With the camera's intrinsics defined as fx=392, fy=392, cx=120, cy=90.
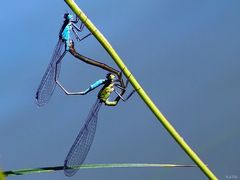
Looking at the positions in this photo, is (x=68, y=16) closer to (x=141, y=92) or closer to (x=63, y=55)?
(x=63, y=55)

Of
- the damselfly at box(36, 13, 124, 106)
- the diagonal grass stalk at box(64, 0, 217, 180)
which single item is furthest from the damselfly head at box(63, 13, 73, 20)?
the diagonal grass stalk at box(64, 0, 217, 180)

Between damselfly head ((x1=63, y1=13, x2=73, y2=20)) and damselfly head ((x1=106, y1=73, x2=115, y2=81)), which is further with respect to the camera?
damselfly head ((x1=63, y1=13, x2=73, y2=20))

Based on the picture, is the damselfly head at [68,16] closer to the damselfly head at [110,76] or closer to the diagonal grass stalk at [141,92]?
the damselfly head at [110,76]

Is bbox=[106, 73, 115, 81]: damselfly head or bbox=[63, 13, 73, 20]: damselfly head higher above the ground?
bbox=[63, 13, 73, 20]: damselfly head

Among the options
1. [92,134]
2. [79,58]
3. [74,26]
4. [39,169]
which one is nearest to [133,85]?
[39,169]

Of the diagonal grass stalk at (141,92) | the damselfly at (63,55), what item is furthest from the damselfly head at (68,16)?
the diagonal grass stalk at (141,92)

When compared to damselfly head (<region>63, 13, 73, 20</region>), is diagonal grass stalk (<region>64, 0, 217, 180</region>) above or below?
below

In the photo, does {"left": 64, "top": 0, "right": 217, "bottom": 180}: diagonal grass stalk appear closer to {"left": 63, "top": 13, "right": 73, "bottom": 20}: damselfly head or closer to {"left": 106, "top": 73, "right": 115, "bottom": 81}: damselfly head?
{"left": 106, "top": 73, "right": 115, "bottom": 81}: damselfly head

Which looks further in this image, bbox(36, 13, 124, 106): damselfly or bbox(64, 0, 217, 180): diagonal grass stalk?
bbox(36, 13, 124, 106): damselfly

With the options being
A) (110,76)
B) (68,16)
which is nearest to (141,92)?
(110,76)
